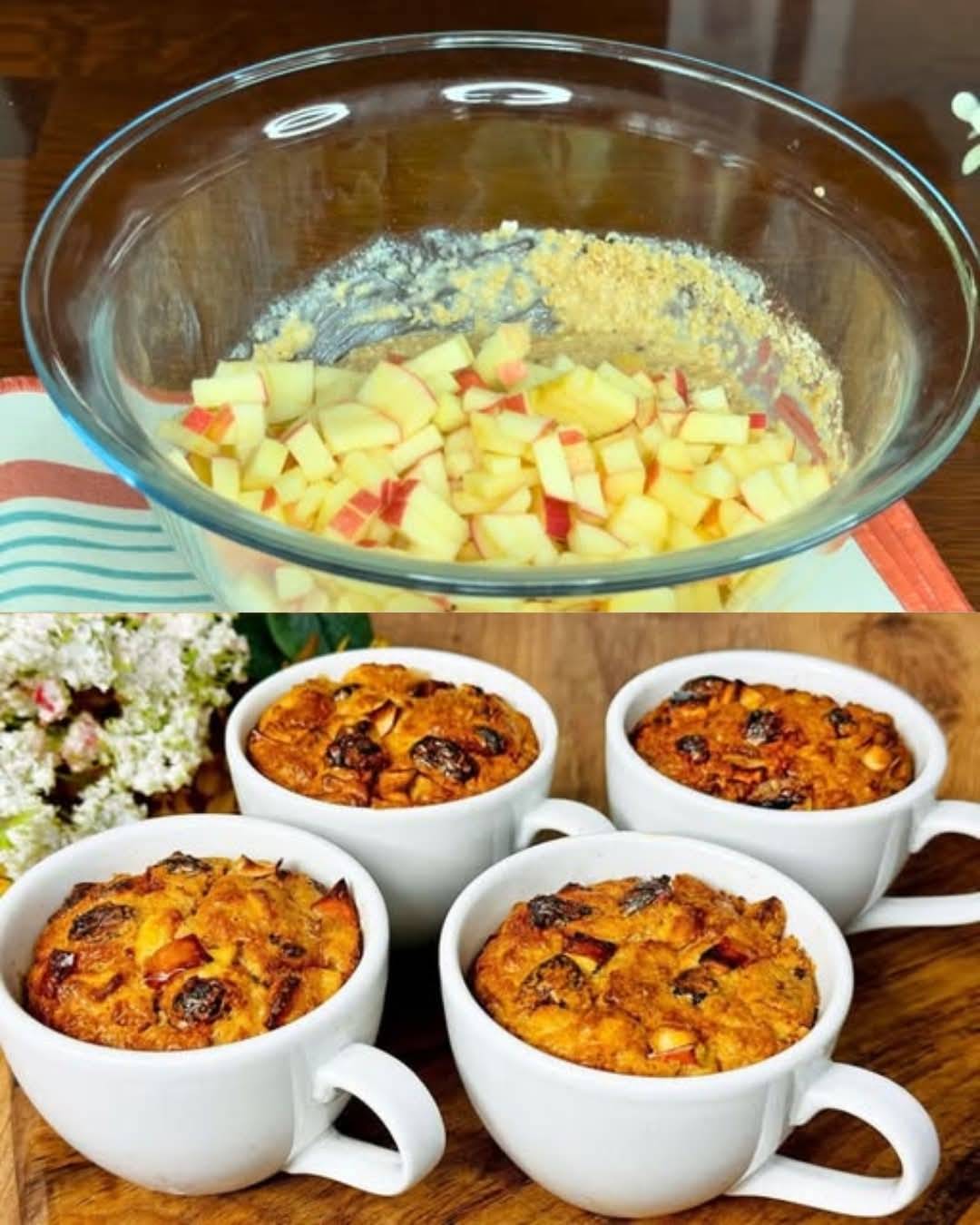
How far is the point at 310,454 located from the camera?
693mm

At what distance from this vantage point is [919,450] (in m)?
0.59

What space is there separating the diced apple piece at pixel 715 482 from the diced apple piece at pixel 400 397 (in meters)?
0.12

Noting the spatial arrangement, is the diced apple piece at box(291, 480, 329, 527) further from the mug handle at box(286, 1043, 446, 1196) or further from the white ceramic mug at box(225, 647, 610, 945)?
the mug handle at box(286, 1043, 446, 1196)

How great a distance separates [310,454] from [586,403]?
13cm

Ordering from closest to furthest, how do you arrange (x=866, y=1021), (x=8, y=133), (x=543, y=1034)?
(x=543, y=1034) < (x=866, y=1021) < (x=8, y=133)

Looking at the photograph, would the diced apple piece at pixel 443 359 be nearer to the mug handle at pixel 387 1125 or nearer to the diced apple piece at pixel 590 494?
the diced apple piece at pixel 590 494

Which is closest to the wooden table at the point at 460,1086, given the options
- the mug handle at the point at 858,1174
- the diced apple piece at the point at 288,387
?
the mug handle at the point at 858,1174

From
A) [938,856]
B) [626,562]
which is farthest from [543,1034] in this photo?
[938,856]

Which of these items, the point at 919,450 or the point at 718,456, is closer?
the point at 919,450

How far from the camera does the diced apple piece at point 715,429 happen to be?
0.73m

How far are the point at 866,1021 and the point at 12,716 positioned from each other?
0.30m

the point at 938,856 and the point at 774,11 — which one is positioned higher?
the point at 774,11

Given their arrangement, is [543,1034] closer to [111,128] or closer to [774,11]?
[111,128]

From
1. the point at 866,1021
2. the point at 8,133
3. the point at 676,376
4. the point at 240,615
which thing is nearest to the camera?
the point at 866,1021
